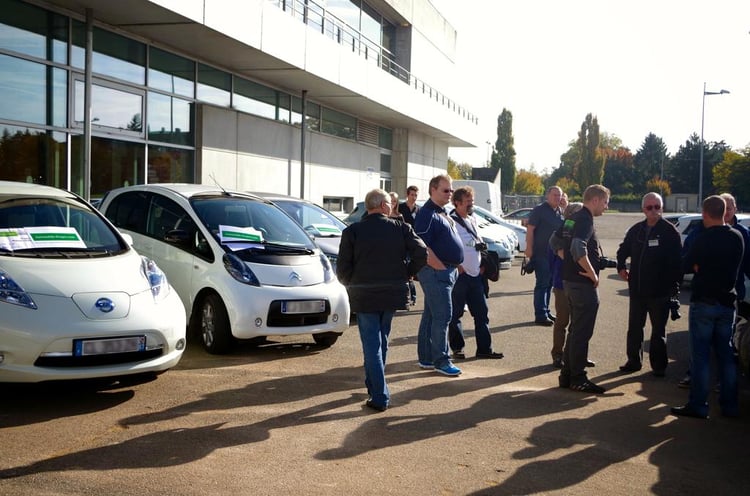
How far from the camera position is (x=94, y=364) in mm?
5969

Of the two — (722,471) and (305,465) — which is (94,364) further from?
(722,471)

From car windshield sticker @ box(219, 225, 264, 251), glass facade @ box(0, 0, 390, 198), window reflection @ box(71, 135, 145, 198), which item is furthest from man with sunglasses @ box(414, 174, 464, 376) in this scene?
window reflection @ box(71, 135, 145, 198)

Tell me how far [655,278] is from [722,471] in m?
3.30

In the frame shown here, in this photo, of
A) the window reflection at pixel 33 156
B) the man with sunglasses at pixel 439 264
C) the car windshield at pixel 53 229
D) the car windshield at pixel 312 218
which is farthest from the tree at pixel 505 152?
the car windshield at pixel 53 229

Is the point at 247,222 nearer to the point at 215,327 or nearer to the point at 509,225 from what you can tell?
the point at 215,327

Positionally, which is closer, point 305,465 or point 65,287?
point 305,465

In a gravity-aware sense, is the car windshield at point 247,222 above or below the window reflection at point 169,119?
below

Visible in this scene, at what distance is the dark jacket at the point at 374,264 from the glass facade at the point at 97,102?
27.7ft

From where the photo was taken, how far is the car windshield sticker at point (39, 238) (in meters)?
6.42

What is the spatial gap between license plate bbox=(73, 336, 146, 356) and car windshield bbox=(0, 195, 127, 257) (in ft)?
3.23

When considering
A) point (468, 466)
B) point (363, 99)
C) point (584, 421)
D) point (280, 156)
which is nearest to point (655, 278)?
point (584, 421)

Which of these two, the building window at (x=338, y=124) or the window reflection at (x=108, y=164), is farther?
the building window at (x=338, y=124)

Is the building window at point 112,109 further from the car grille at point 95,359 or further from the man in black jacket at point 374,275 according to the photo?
the man in black jacket at point 374,275

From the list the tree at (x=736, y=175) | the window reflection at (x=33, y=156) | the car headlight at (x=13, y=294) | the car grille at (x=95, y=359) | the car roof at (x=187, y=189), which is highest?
the tree at (x=736, y=175)
